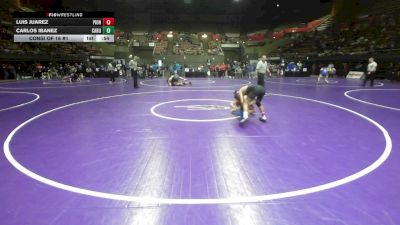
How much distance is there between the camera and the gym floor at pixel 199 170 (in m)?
3.41

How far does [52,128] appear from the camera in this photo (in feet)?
25.2

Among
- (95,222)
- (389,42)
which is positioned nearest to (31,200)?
(95,222)

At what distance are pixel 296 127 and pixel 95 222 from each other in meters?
5.74

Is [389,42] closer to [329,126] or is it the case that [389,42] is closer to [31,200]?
[329,126]

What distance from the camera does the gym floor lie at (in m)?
3.41
